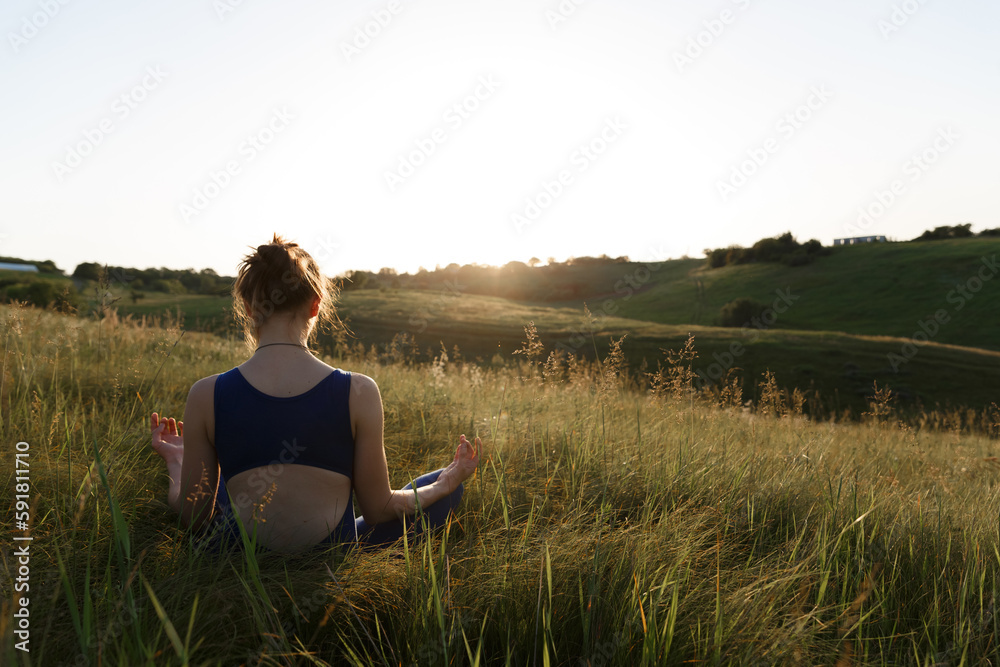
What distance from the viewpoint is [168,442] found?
3.05m

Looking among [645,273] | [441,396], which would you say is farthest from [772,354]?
[645,273]

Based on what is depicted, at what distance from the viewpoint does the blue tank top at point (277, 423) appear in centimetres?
237

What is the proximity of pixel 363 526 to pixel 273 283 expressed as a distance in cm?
138

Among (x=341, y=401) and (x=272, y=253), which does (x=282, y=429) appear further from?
(x=272, y=253)

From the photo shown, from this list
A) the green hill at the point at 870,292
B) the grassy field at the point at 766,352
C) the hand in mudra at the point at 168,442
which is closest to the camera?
the hand in mudra at the point at 168,442

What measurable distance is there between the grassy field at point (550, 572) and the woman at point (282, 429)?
0.70ft

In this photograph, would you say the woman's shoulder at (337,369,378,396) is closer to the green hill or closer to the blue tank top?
the blue tank top

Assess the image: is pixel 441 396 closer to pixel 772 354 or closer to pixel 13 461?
pixel 13 461

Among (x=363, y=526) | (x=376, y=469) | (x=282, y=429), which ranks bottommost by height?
(x=363, y=526)

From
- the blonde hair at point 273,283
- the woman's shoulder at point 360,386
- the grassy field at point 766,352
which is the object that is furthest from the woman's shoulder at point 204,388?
the grassy field at point 766,352

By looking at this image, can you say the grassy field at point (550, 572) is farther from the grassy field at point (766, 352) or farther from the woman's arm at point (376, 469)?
the grassy field at point (766, 352)

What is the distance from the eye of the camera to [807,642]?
1.95 meters

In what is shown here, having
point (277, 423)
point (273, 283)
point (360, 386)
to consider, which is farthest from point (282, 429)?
point (273, 283)

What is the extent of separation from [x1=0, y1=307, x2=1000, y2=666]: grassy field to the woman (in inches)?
8.4
